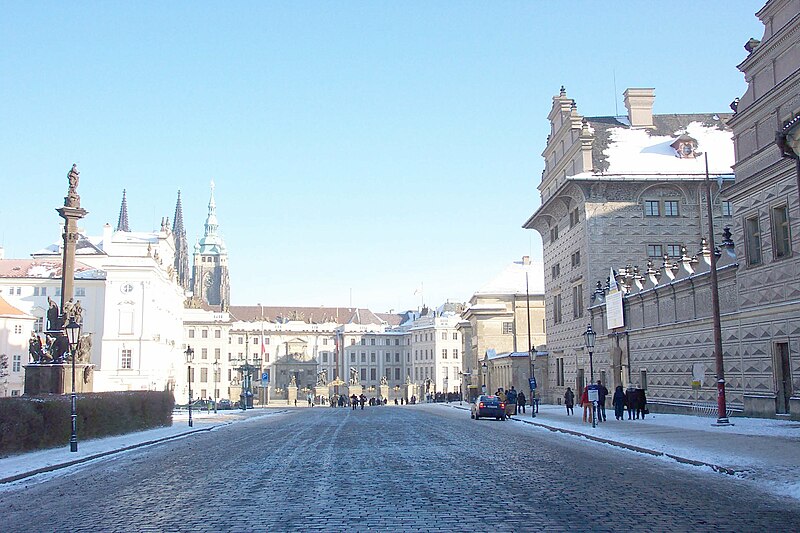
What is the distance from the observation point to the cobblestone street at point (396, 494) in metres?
10.3

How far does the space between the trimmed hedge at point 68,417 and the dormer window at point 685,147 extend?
34.7 meters

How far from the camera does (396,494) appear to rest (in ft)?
42.1

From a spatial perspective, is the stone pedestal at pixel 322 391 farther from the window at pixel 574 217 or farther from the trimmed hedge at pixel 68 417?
the trimmed hedge at pixel 68 417

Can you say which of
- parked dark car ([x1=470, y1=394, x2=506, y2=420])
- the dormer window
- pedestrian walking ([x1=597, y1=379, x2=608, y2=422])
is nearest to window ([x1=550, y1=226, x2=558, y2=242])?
the dormer window

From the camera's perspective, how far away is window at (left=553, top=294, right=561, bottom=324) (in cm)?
5956

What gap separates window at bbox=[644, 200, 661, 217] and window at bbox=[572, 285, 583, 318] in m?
6.41

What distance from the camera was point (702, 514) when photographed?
10.8 metres

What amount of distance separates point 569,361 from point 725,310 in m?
24.0

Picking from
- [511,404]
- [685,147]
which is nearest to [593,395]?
[511,404]

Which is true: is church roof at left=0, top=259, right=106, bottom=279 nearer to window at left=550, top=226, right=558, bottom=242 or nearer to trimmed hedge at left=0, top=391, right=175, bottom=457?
window at left=550, top=226, right=558, bottom=242

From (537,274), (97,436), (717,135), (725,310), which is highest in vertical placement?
(717,135)

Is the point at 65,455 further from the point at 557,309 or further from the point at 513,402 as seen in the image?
the point at 557,309

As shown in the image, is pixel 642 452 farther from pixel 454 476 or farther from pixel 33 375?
pixel 33 375

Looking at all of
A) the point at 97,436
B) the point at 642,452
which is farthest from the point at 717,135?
the point at 97,436
